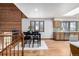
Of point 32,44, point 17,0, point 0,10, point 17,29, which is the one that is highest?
point 0,10

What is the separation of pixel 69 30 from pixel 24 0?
406cm

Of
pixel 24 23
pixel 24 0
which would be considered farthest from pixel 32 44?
pixel 24 0

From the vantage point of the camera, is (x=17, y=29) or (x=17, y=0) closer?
(x=17, y=0)

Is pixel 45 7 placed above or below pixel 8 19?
above

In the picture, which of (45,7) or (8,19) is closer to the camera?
(8,19)

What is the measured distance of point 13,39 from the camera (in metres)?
3.81

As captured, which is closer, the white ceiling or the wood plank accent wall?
the white ceiling

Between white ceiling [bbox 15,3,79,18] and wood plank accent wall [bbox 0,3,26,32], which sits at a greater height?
white ceiling [bbox 15,3,79,18]

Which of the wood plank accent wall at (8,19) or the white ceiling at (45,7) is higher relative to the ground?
the white ceiling at (45,7)

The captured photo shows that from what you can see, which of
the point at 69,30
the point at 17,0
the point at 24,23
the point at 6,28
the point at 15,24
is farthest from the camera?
the point at 69,30

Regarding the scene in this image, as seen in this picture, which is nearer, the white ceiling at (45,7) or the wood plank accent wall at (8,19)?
the white ceiling at (45,7)

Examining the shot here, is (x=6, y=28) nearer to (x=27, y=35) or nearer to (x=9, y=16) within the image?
(x=9, y=16)

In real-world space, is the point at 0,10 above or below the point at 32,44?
above

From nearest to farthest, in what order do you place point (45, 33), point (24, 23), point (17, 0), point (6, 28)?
1. point (17, 0)
2. point (6, 28)
3. point (24, 23)
4. point (45, 33)
